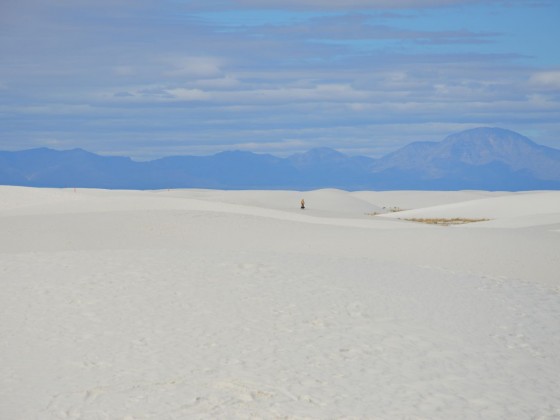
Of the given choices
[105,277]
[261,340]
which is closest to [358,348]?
[261,340]

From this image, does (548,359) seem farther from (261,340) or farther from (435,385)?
(261,340)

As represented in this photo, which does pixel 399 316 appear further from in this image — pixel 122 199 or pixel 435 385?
pixel 122 199

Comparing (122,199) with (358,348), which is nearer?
(358,348)

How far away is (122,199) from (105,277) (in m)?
20.3

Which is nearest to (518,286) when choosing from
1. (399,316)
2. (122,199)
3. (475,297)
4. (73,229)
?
(475,297)

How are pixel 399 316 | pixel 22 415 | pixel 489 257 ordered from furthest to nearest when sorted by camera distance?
pixel 489 257 → pixel 399 316 → pixel 22 415

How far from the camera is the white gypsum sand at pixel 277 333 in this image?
901 cm

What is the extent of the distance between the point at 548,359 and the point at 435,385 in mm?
2259

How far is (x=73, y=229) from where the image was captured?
24.5m

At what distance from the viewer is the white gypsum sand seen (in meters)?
9.01

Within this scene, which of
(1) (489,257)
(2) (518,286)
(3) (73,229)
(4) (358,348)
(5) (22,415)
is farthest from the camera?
(3) (73,229)

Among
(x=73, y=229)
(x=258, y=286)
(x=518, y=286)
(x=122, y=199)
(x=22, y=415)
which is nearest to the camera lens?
(x=22, y=415)

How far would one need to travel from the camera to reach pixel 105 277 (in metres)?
15.0

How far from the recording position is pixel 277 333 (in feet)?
38.0
